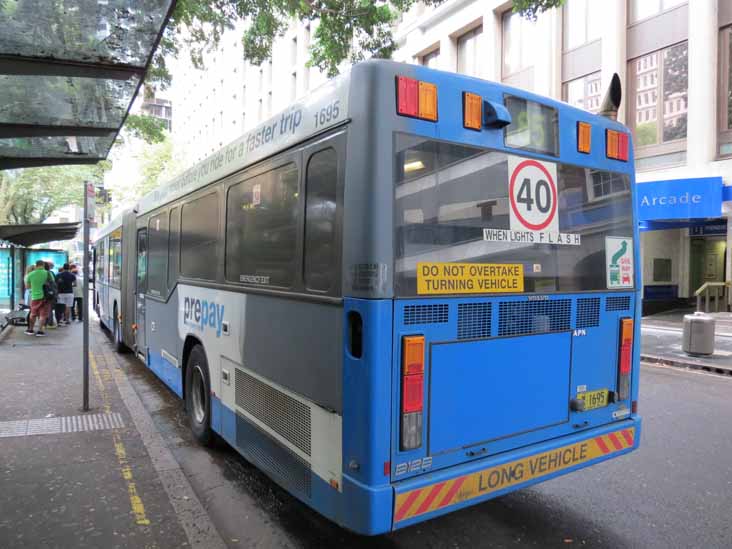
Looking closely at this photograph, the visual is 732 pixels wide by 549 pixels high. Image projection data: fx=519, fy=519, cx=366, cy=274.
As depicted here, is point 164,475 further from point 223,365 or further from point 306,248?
point 306,248

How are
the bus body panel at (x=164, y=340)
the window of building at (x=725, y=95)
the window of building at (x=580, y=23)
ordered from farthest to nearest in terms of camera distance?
the window of building at (x=580, y=23) < the window of building at (x=725, y=95) < the bus body panel at (x=164, y=340)

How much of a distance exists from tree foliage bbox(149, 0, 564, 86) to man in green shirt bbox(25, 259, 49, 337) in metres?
5.52

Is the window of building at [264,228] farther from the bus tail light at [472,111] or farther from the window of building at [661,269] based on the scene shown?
the window of building at [661,269]

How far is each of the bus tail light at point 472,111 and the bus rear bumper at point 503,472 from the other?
2.06m

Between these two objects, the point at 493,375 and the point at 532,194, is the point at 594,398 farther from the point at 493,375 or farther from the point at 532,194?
the point at 532,194

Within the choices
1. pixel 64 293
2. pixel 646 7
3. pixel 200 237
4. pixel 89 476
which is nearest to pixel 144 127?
pixel 64 293

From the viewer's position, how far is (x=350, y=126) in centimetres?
290

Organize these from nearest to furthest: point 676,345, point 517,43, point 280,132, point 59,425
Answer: point 280,132, point 59,425, point 676,345, point 517,43

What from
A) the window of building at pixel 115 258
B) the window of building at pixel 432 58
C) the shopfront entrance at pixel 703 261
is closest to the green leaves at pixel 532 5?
the window of building at pixel 115 258

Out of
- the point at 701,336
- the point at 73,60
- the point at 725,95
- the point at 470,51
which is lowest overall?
the point at 701,336

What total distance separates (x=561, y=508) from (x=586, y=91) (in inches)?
722

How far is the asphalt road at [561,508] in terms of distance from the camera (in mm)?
3576

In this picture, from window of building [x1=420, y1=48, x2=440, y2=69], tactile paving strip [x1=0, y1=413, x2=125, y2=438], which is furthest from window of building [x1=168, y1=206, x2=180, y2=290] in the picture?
window of building [x1=420, y1=48, x2=440, y2=69]

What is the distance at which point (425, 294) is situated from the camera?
2947mm
